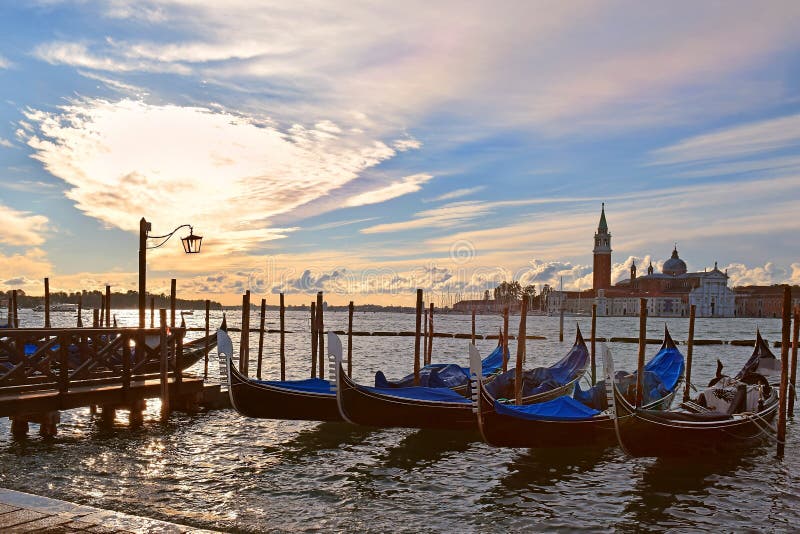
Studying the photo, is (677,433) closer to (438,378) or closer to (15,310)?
(438,378)

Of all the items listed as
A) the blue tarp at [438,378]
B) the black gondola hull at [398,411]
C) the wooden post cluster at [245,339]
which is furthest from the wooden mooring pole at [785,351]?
the wooden post cluster at [245,339]

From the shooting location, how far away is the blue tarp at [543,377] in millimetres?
12523

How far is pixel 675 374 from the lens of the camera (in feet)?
47.7

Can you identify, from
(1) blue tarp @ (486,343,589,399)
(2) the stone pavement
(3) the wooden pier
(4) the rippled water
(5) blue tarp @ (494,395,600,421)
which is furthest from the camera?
(1) blue tarp @ (486,343,589,399)

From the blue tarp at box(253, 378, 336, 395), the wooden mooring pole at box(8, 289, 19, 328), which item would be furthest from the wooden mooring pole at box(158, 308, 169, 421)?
the wooden mooring pole at box(8, 289, 19, 328)

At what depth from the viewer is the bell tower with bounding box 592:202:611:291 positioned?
14788 cm

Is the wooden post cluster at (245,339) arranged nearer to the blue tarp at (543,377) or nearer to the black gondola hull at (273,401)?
the black gondola hull at (273,401)

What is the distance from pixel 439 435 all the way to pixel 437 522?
4216 millimetres

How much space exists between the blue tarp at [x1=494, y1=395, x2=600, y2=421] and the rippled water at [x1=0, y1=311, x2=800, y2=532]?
72 centimetres

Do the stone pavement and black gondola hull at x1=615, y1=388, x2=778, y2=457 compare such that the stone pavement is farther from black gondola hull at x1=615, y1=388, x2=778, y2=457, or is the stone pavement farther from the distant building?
the distant building

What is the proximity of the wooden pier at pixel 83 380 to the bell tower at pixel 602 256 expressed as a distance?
142938 millimetres

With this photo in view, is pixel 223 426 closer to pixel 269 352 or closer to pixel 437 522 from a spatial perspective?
pixel 437 522

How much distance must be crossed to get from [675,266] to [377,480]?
152858mm

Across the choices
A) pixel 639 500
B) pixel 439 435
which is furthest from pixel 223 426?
pixel 639 500
